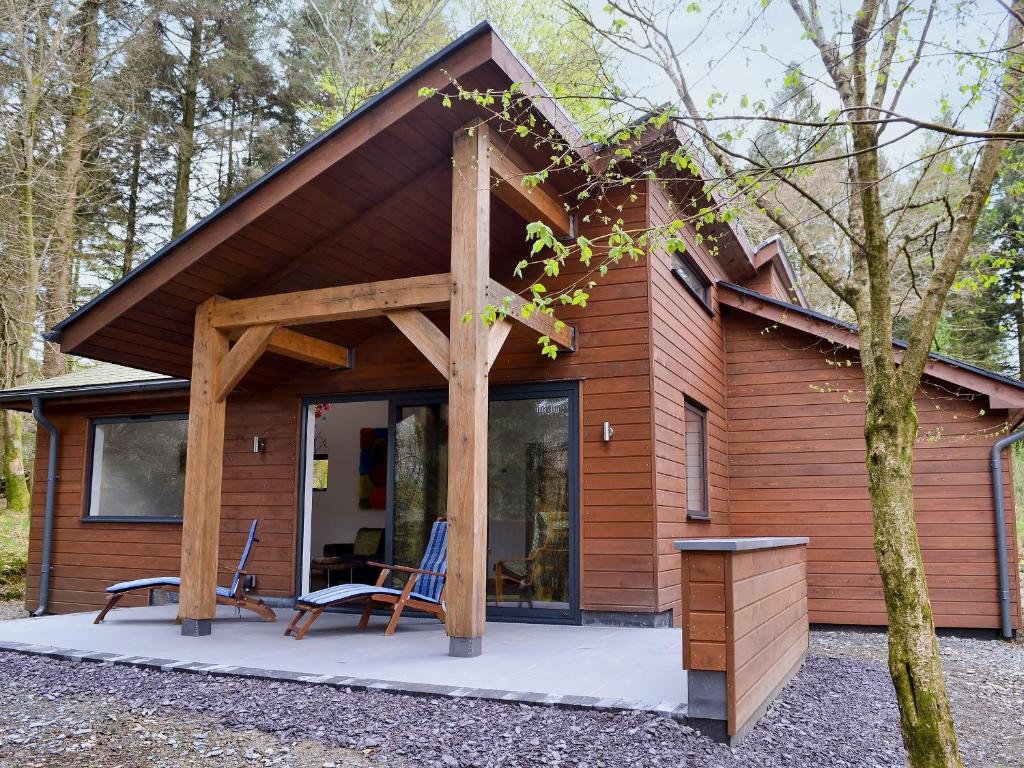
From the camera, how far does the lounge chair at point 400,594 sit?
588cm

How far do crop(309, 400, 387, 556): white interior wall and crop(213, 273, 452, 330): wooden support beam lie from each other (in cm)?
507

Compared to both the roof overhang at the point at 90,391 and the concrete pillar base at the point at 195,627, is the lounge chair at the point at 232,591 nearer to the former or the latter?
the concrete pillar base at the point at 195,627

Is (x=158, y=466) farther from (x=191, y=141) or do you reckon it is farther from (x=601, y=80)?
(x=191, y=141)

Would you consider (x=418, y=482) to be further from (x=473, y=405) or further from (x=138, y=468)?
(x=138, y=468)

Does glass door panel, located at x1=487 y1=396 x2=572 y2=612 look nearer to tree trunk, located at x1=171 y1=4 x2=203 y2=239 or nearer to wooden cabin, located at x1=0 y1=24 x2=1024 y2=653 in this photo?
wooden cabin, located at x1=0 y1=24 x2=1024 y2=653

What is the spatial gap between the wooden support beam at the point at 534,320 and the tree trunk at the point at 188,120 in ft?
34.6

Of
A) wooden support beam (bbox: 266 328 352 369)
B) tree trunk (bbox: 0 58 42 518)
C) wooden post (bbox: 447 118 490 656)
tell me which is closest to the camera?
wooden post (bbox: 447 118 490 656)

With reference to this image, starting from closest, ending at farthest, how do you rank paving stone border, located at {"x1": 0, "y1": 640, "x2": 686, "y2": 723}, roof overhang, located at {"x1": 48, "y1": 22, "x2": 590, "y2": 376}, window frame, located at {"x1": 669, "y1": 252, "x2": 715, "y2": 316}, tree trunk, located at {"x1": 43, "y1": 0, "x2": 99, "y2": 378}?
paving stone border, located at {"x1": 0, "y1": 640, "x2": 686, "y2": 723}, roof overhang, located at {"x1": 48, "y1": 22, "x2": 590, "y2": 376}, window frame, located at {"x1": 669, "y1": 252, "x2": 715, "y2": 316}, tree trunk, located at {"x1": 43, "y1": 0, "x2": 99, "y2": 378}

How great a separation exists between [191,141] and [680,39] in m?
12.1

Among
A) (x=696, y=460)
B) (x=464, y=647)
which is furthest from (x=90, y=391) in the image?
(x=696, y=460)

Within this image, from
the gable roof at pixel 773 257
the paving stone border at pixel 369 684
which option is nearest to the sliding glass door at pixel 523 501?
the paving stone border at pixel 369 684

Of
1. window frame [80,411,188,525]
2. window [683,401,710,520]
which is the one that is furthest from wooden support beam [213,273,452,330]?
window frame [80,411,188,525]

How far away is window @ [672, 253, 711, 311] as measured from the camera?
25.4ft

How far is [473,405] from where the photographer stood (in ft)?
16.6
